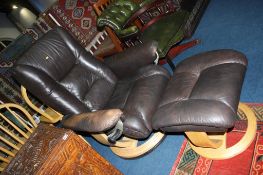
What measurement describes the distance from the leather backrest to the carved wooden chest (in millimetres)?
419

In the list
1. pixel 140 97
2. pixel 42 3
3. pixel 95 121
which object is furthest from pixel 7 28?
pixel 95 121

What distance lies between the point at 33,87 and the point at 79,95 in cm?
40

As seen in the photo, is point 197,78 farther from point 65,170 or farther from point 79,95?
point 65,170

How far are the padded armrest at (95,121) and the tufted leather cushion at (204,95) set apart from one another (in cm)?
34

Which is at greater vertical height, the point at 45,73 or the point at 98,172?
the point at 45,73

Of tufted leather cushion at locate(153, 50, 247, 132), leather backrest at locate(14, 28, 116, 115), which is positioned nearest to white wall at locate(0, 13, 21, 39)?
leather backrest at locate(14, 28, 116, 115)

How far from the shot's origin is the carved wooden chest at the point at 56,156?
1347 mm

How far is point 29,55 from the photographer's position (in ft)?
6.68

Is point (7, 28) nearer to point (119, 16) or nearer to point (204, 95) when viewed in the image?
point (119, 16)

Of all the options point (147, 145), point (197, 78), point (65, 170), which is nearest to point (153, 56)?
point (197, 78)

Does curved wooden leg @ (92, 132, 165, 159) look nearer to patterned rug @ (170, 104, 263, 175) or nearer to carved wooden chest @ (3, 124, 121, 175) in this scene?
patterned rug @ (170, 104, 263, 175)

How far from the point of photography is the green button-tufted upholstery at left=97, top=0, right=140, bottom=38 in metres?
2.55

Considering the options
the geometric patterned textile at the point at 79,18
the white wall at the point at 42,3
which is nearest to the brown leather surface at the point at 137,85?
the geometric patterned textile at the point at 79,18

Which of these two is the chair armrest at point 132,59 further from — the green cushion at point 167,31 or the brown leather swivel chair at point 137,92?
the green cushion at point 167,31
